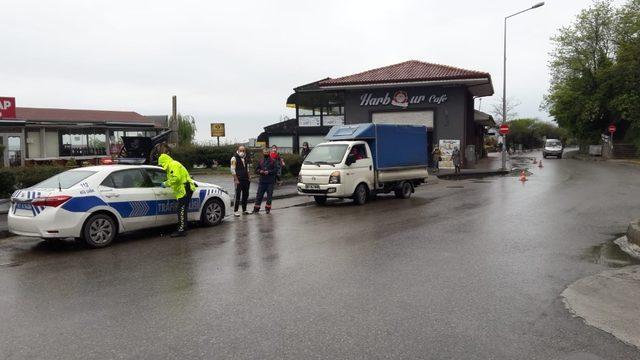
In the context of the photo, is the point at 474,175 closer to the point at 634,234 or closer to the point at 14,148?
the point at 634,234

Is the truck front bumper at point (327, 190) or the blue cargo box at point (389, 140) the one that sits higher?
the blue cargo box at point (389, 140)

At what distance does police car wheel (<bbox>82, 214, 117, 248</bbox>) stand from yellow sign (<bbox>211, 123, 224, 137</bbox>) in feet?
85.4

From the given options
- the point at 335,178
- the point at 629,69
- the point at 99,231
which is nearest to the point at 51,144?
the point at 335,178

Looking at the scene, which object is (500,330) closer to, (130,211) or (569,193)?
(130,211)

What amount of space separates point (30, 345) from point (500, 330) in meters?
4.05

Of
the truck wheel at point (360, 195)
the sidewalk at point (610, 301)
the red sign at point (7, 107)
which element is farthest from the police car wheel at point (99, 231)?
the red sign at point (7, 107)

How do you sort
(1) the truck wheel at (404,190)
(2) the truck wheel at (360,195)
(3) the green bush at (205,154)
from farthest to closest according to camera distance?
1. (3) the green bush at (205,154)
2. (1) the truck wheel at (404,190)
3. (2) the truck wheel at (360,195)

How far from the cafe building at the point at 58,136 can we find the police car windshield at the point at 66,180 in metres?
18.8

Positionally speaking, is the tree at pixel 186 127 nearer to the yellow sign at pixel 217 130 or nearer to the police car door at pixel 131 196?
the yellow sign at pixel 217 130

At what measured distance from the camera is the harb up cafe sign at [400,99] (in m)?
30.8

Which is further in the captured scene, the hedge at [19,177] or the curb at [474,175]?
the curb at [474,175]

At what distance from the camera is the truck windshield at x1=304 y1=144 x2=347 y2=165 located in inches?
583

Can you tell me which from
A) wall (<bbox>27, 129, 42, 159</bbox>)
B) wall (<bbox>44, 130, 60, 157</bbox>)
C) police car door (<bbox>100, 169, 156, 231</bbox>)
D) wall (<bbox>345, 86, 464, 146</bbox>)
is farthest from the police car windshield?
wall (<bbox>345, 86, 464, 146</bbox>)

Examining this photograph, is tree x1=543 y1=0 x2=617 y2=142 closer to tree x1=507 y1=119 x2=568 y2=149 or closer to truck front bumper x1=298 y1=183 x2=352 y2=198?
tree x1=507 y1=119 x2=568 y2=149
